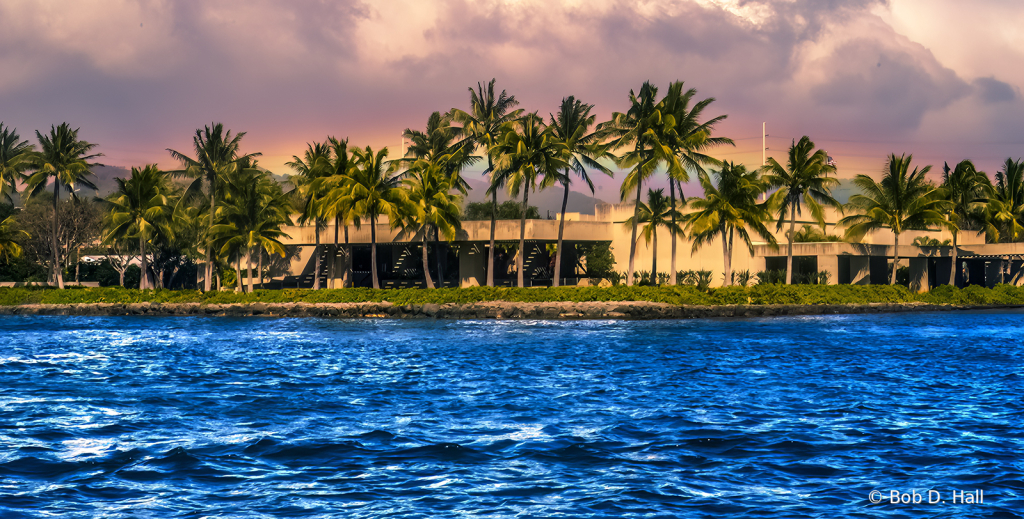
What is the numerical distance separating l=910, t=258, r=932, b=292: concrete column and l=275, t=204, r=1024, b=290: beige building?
67mm

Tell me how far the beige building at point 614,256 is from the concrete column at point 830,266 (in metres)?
0.06

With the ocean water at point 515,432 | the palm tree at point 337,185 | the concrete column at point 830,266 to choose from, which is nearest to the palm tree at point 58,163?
the palm tree at point 337,185

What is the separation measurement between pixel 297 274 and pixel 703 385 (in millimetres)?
49455

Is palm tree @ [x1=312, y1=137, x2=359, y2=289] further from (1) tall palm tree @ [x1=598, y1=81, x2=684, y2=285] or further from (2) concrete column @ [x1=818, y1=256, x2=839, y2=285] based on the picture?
(2) concrete column @ [x1=818, y1=256, x2=839, y2=285]

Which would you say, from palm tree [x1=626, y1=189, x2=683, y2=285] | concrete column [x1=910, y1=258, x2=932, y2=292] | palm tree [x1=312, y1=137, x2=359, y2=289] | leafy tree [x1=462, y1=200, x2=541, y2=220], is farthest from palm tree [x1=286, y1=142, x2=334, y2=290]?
concrete column [x1=910, y1=258, x2=932, y2=292]

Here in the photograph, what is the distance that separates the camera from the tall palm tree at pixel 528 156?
43906 mm

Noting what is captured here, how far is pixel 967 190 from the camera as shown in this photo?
2132 inches

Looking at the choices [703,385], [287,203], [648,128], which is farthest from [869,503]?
[287,203]

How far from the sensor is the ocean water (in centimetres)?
814

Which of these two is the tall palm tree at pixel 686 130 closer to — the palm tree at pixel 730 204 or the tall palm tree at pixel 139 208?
the palm tree at pixel 730 204

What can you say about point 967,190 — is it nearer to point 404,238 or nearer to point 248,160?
point 404,238

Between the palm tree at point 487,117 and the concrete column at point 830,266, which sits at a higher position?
the palm tree at point 487,117
